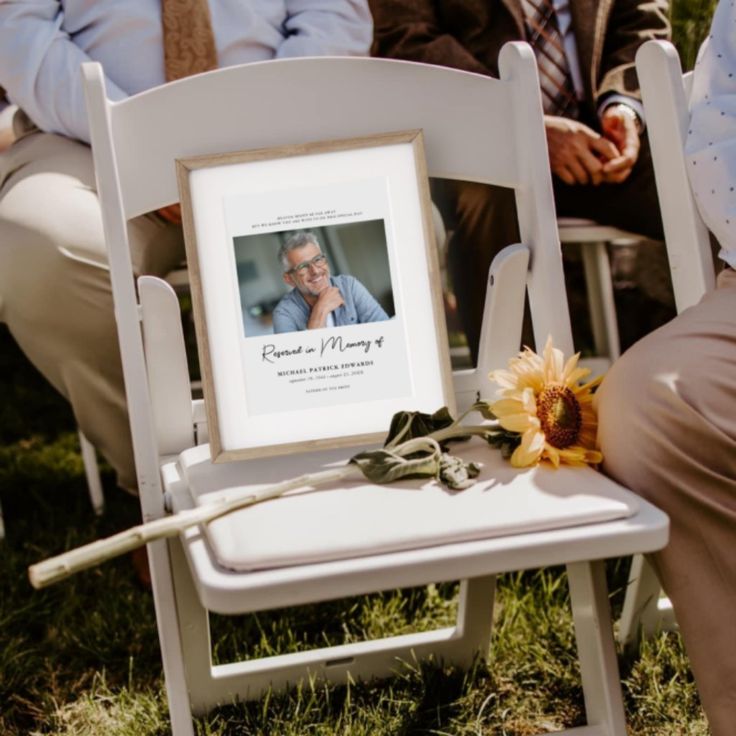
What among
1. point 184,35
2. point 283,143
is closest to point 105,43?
point 184,35

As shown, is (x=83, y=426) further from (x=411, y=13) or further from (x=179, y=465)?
(x=411, y=13)

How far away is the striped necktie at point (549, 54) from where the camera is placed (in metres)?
2.35

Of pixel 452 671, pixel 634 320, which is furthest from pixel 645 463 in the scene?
pixel 634 320

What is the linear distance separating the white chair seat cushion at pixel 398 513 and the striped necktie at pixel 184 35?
1122 millimetres

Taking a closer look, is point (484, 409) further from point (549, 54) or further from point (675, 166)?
point (549, 54)

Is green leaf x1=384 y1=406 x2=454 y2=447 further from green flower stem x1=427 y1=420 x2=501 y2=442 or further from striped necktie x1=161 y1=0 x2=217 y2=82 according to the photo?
striped necktie x1=161 y1=0 x2=217 y2=82

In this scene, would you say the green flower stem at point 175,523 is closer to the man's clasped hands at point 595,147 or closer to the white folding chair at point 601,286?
the man's clasped hands at point 595,147

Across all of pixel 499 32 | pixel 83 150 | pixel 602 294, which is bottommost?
pixel 602 294

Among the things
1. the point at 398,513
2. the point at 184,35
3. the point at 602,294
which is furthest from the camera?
the point at 602,294

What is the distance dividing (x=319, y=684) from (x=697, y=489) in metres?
0.85

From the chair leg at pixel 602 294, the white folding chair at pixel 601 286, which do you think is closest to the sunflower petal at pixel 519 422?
the white folding chair at pixel 601 286

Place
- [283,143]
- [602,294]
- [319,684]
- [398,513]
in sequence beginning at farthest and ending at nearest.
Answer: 1. [602,294]
2. [319,684]
3. [283,143]
4. [398,513]

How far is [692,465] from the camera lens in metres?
1.24

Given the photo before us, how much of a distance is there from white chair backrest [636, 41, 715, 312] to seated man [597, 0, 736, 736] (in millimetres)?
296
